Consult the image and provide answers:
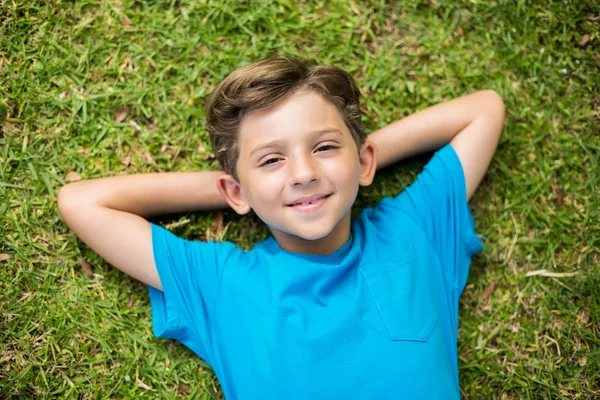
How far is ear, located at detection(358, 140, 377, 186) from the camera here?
9.68 ft

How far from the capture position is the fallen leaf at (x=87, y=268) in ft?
10.6

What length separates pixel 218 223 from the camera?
3365mm

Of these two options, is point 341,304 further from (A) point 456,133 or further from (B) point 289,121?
(A) point 456,133

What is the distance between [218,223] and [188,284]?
538 mm

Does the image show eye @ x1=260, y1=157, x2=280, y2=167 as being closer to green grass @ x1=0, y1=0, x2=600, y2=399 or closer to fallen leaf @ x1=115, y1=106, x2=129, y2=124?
green grass @ x1=0, y1=0, x2=600, y2=399

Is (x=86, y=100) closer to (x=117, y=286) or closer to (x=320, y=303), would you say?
(x=117, y=286)

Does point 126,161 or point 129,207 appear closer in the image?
point 129,207

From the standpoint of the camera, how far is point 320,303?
2.82 m

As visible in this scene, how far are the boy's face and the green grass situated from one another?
76 cm

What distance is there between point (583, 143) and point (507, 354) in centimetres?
141

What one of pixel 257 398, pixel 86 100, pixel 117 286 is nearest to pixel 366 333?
pixel 257 398

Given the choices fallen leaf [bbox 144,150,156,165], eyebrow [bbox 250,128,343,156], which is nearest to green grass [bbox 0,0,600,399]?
fallen leaf [bbox 144,150,156,165]

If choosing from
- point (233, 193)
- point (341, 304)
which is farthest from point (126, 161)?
point (341, 304)

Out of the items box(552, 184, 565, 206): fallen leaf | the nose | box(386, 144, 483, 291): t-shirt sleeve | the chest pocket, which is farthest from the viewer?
box(552, 184, 565, 206): fallen leaf
